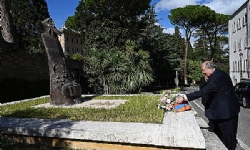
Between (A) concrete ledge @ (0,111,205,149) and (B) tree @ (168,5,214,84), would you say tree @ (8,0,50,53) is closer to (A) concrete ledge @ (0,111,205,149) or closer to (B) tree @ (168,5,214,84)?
(A) concrete ledge @ (0,111,205,149)

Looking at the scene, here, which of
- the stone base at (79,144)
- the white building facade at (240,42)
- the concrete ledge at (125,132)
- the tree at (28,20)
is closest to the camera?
the concrete ledge at (125,132)

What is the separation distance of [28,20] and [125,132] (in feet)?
42.5

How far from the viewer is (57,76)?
21.6 ft

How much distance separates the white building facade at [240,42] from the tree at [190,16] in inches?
141

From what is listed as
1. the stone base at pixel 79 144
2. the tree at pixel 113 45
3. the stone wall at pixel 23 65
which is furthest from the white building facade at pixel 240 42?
the stone base at pixel 79 144

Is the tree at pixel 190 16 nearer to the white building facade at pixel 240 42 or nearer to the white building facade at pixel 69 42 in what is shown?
the white building facade at pixel 240 42

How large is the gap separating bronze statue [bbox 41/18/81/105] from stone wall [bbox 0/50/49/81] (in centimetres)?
430

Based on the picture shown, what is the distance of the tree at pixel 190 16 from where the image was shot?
28.6m

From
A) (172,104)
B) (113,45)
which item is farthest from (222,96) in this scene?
(113,45)

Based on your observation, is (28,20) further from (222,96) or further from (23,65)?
(222,96)

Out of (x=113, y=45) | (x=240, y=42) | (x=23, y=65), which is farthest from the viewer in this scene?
(x=240, y=42)

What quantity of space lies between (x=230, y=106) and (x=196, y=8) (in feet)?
92.7

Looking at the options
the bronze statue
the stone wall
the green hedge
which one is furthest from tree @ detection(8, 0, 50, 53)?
the bronze statue

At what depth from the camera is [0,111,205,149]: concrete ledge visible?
117 inches
